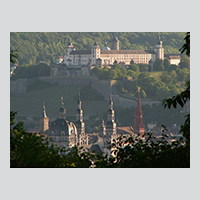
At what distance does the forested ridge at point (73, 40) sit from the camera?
10869 cm

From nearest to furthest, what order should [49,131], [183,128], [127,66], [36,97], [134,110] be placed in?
1. [183,128]
2. [49,131]
3. [134,110]
4. [36,97]
5. [127,66]

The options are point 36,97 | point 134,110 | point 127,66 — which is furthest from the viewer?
point 127,66

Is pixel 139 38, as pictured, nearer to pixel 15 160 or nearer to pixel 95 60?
pixel 95 60

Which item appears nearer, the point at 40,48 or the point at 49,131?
the point at 49,131

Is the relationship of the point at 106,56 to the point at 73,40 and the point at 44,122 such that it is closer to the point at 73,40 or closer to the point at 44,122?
the point at 44,122

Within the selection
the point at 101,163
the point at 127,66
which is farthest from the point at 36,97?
the point at 101,163

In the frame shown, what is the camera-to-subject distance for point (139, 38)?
116m

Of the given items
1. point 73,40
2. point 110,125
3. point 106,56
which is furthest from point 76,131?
point 73,40

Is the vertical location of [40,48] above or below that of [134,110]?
above

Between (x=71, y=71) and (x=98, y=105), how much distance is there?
27.0 feet

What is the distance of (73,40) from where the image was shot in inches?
4567

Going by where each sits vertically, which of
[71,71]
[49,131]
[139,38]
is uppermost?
[139,38]

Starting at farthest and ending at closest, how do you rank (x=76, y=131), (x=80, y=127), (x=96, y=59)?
(x=96, y=59), (x=80, y=127), (x=76, y=131)

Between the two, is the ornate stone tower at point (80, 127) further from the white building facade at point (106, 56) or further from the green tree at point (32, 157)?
the green tree at point (32, 157)
